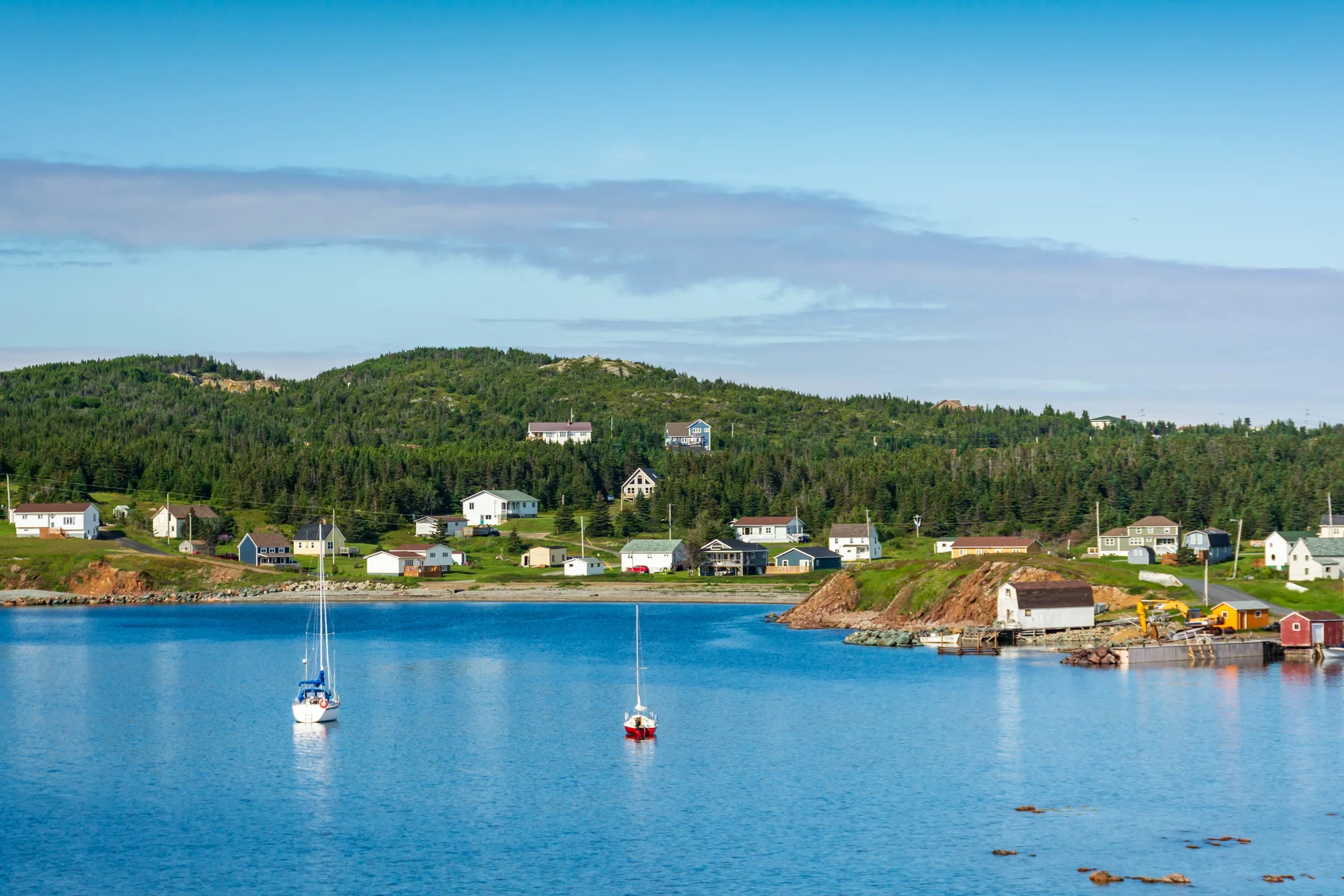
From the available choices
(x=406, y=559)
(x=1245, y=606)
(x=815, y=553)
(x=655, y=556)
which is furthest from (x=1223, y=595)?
(x=406, y=559)

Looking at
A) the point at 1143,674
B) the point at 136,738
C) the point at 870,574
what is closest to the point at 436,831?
the point at 136,738

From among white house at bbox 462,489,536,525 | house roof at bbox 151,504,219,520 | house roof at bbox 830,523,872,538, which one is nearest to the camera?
house roof at bbox 830,523,872,538

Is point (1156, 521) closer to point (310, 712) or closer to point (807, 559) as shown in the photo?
point (807, 559)

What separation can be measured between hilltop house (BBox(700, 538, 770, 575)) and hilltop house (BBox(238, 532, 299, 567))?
163 feet

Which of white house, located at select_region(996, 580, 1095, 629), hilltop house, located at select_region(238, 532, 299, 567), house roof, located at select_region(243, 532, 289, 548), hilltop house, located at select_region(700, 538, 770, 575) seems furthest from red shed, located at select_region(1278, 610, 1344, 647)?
house roof, located at select_region(243, 532, 289, 548)

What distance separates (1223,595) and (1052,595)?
44.0 ft

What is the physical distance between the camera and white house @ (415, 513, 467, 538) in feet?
602

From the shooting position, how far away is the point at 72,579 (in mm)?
158625

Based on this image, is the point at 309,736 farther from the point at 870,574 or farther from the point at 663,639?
the point at 870,574

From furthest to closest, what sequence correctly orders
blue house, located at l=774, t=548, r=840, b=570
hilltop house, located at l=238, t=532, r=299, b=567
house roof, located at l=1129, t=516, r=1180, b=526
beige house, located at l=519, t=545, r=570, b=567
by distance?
hilltop house, located at l=238, t=532, r=299, b=567 < beige house, located at l=519, t=545, r=570, b=567 < blue house, located at l=774, t=548, r=840, b=570 < house roof, located at l=1129, t=516, r=1180, b=526

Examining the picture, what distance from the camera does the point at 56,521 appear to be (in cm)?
17175

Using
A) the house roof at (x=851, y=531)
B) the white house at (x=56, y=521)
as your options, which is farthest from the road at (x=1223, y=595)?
the white house at (x=56, y=521)

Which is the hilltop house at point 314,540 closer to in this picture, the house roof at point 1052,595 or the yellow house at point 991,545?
the yellow house at point 991,545

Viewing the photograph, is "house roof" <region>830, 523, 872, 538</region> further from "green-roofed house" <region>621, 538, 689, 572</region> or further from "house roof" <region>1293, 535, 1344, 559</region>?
"house roof" <region>1293, 535, 1344, 559</region>
